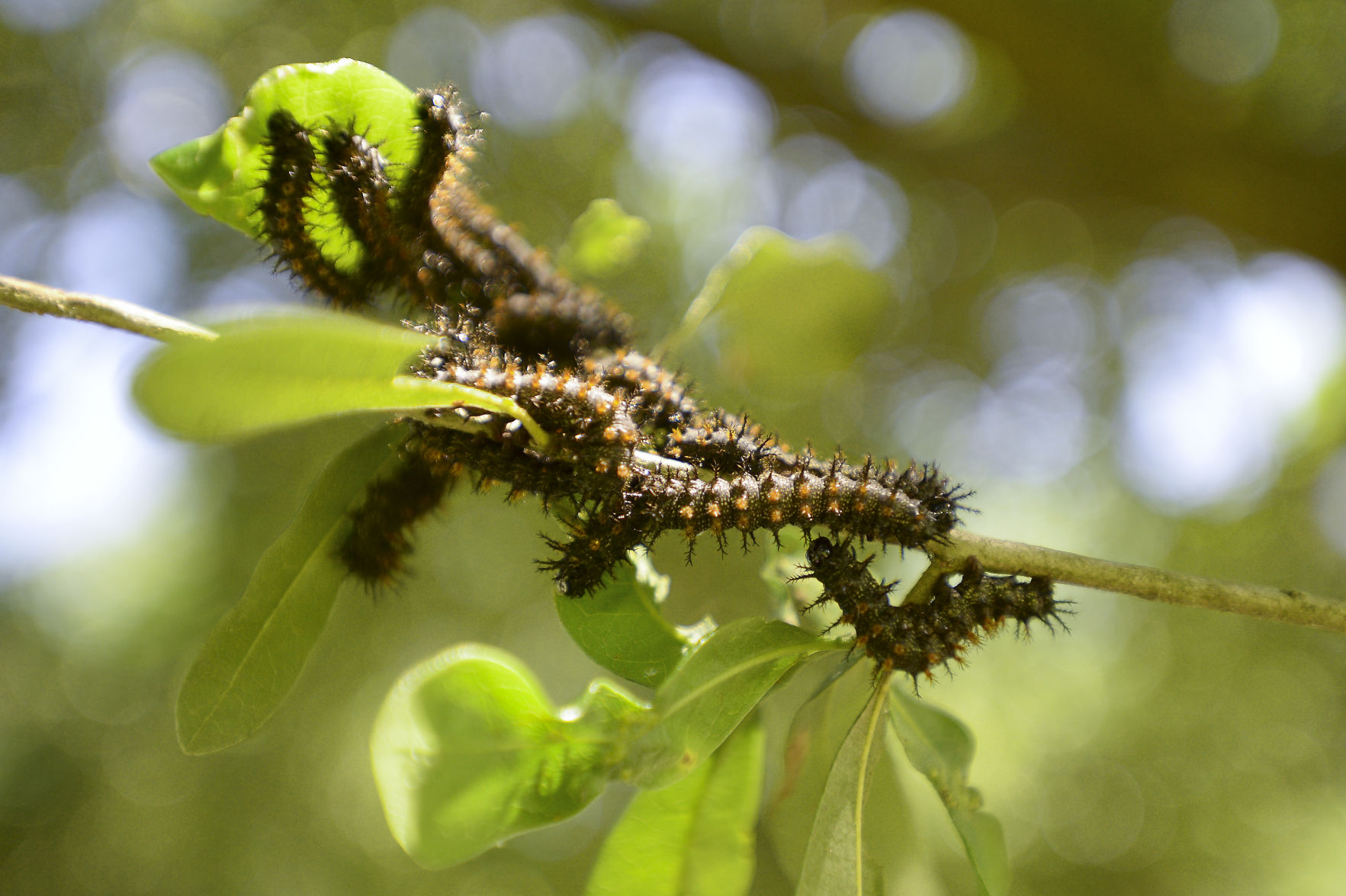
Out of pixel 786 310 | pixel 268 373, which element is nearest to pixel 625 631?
pixel 268 373

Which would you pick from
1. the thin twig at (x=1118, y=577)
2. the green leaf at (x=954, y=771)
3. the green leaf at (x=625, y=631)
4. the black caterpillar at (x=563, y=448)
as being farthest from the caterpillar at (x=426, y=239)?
the green leaf at (x=954, y=771)

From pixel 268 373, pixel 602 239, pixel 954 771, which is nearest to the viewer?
pixel 268 373

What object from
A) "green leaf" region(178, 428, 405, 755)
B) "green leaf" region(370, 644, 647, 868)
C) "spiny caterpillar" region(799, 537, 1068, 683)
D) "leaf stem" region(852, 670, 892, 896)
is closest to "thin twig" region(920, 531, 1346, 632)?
"spiny caterpillar" region(799, 537, 1068, 683)

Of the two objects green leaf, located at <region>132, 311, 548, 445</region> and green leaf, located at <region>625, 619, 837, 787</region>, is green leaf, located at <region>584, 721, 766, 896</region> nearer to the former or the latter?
green leaf, located at <region>625, 619, 837, 787</region>

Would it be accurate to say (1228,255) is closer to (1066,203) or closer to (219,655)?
(1066,203)

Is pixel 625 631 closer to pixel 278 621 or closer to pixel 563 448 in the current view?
pixel 563 448
